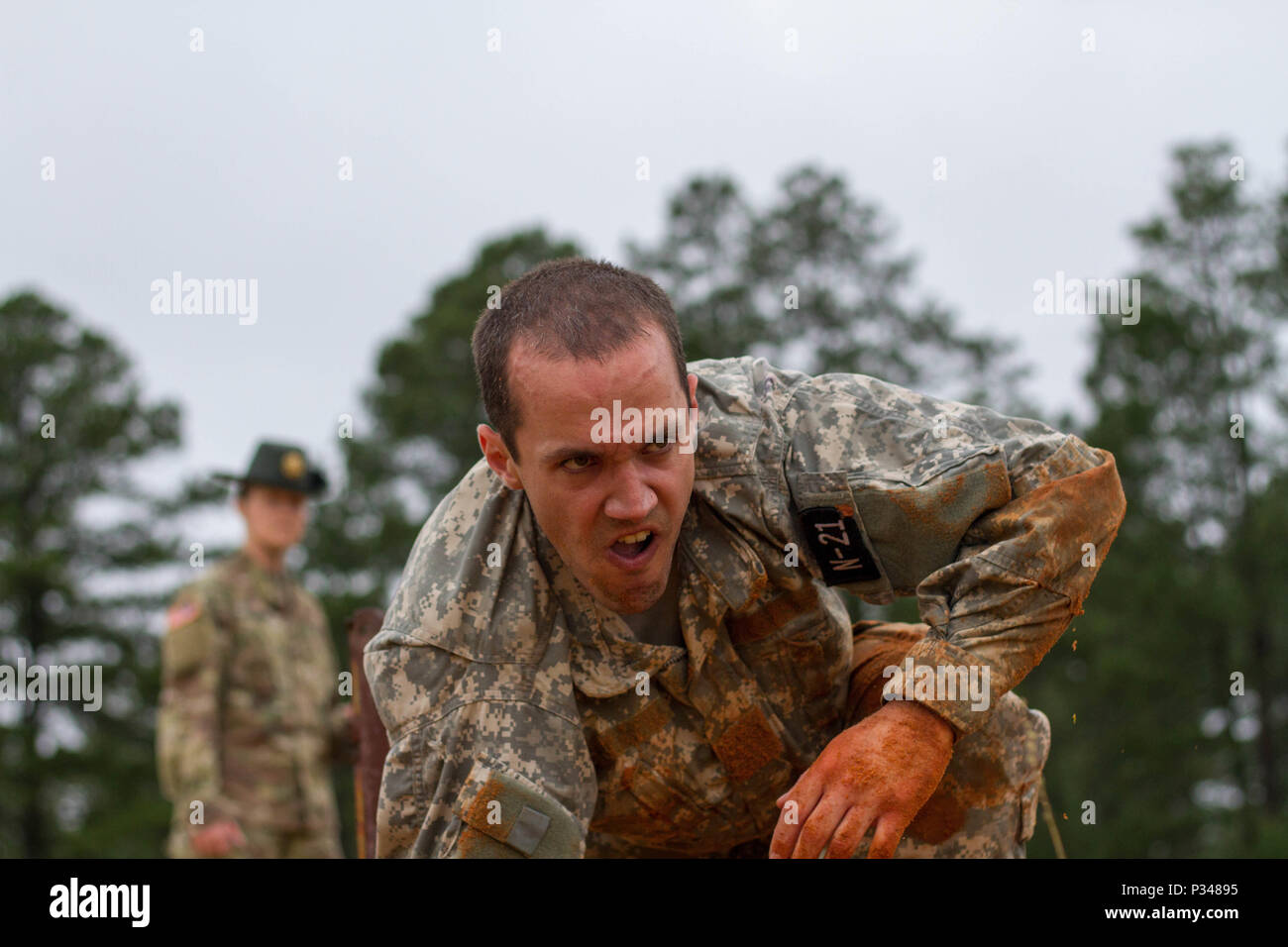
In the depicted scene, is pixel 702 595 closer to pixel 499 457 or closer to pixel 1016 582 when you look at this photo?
pixel 499 457

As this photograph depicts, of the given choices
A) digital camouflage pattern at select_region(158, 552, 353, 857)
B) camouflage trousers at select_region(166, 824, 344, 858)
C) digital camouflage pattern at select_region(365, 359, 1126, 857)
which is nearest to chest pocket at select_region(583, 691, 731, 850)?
digital camouflage pattern at select_region(365, 359, 1126, 857)

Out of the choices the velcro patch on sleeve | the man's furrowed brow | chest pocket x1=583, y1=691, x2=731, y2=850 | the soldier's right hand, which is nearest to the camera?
the man's furrowed brow

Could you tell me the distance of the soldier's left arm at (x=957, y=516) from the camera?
360 centimetres

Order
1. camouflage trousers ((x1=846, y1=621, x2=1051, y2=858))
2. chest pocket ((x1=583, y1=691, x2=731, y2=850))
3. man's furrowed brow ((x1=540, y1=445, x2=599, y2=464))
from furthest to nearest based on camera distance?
camouflage trousers ((x1=846, y1=621, x2=1051, y2=858)), chest pocket ((x1=583, y1=691, x2=731, y2=850)), man's furrowed brow ((x1=540, y1=445, x2=599, y2=464))

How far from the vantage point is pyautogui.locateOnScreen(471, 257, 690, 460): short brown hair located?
11.6 feet

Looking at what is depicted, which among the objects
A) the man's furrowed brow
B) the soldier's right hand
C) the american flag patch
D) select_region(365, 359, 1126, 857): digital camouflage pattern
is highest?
the man's furrowed brow

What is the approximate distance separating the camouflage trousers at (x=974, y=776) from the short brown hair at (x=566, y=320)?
3.80 feet

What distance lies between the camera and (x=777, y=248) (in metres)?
22.6

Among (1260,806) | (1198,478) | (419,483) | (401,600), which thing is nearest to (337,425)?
(419,483)

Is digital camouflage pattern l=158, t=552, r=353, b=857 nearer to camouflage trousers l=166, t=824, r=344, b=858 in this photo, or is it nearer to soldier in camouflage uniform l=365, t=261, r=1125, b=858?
camouflage trousers l=166, t=824, r=344, b=858

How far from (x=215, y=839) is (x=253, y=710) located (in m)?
1.11
